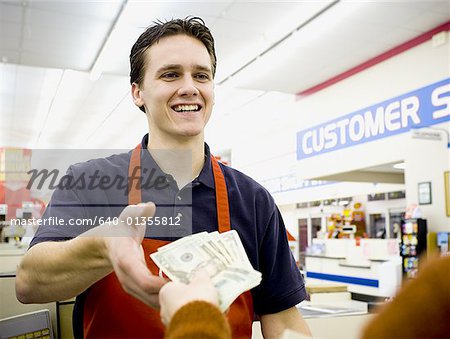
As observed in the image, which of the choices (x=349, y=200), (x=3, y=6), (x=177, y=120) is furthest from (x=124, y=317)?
(x=349, y=200)

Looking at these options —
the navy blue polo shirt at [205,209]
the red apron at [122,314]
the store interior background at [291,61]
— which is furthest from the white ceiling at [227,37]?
the red apron at [122,314]

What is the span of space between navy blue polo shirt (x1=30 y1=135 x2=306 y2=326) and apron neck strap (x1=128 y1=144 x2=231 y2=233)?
19 millimetres

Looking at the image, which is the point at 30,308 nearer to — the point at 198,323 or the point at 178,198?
the point at 178,198

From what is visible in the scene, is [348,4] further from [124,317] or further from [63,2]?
[124,317]

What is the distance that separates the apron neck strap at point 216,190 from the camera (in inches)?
63.8

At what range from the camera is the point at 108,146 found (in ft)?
54.4

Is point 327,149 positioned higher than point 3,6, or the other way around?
point 3,6

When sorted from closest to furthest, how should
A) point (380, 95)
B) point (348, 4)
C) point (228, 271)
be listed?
1. point (228, 271)
2. point (348, 4)
3. point (380, 95)

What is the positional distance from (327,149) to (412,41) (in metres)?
2.41

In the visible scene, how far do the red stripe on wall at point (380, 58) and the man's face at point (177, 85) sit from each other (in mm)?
6000

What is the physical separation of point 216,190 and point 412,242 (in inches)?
224

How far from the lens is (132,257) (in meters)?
1.00

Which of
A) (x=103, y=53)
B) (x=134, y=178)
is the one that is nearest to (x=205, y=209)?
(x=134, y=178)

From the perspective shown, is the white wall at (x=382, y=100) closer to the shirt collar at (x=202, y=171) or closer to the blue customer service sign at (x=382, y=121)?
the blue customer service sign at (x=382, y=121)
